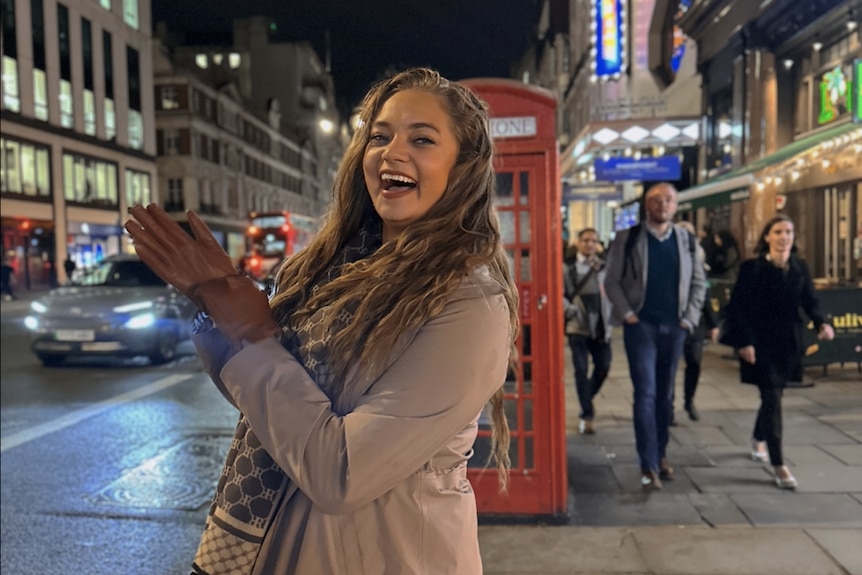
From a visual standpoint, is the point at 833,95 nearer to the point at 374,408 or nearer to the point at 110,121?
the point at 374,408

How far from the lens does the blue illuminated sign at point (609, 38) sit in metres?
19.9

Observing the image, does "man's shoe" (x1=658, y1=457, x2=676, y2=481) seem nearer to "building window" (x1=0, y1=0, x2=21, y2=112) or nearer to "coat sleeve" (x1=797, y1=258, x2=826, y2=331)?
"coat sleeve" (x1=797, y1=258, x2=826, y2=331)

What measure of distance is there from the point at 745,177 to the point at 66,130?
100ft

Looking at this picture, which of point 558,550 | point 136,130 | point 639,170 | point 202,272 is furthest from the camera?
point 136,130

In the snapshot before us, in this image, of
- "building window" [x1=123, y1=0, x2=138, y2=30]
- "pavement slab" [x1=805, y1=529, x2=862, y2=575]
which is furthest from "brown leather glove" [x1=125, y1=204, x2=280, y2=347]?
"building window" [x1=123, y1=0, x2=138, y2=30]

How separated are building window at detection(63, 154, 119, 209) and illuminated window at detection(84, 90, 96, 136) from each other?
55.2 inches

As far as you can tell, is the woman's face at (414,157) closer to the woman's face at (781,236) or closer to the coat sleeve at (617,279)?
the coat sleeve at (617,279)

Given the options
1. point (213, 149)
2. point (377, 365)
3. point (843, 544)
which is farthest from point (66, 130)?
point (377, 365)

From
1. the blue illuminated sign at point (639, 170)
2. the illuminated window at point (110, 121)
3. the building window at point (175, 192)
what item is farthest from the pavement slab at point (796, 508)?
the building window at point (175, 192)

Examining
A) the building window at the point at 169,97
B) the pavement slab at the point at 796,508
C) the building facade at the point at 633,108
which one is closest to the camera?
the pavement slab at the point at 796,508

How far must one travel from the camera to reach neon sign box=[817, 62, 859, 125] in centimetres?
993

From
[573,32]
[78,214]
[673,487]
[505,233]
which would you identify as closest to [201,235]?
[505,233]

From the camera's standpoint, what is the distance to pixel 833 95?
1035 centimetres

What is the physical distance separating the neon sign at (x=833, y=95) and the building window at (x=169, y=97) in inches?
1781
